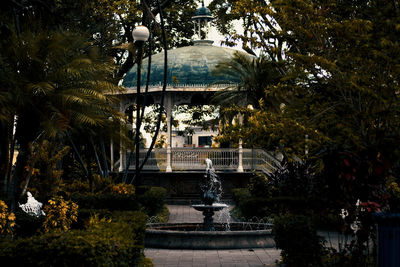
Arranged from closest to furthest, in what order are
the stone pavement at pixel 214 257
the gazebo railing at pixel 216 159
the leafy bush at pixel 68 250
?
the leafy bush at pixel 68 250 < the stone pavement at pixel 214 257 < the gazebo railing at pixel 216 159

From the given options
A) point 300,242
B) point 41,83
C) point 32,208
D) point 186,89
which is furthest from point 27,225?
point 186,89

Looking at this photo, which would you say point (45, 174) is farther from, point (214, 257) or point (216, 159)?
point (214, 257)

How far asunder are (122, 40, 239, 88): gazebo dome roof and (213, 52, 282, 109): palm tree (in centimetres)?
61

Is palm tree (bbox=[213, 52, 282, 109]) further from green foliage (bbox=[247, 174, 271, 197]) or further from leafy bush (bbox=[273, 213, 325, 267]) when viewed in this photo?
leafy bush (bbox=[273, 213, 325, 267])

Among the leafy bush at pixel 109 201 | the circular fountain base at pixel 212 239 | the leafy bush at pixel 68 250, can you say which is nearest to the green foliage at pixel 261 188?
the leafy bush at pixel 109 201

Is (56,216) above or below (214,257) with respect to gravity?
above

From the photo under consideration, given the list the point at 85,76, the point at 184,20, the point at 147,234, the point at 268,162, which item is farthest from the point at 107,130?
the point at 184,20

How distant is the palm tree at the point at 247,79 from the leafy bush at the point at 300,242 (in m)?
9.93

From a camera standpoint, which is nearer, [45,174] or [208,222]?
[208,222]

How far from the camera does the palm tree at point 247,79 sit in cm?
2041

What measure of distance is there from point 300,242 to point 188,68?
17392 mm

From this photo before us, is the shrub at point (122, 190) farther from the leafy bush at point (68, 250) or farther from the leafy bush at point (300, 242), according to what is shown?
the leafy bush at point (68, 250)

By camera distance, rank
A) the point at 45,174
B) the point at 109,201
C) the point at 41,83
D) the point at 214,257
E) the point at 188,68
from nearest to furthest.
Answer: the point at 214,257 → the point at 41,83 → the point at 109,201 → the point at 45,174 → the point at 188,68

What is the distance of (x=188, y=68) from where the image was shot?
25453 millimetres
